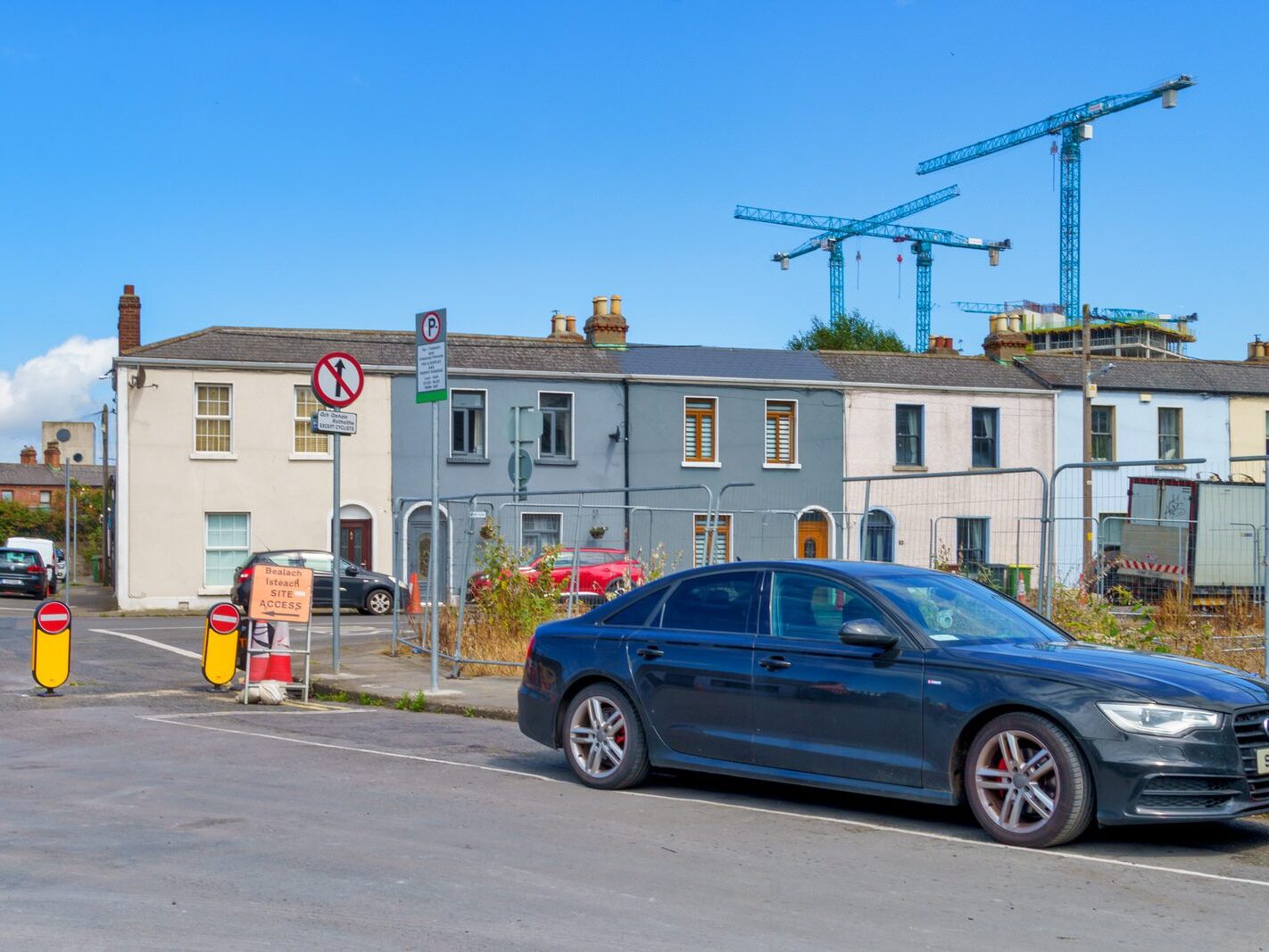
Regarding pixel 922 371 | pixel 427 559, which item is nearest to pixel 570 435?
pixel 922 371

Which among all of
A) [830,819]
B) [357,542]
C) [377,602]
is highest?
[357,542]

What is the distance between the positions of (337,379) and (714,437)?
23.4 meters

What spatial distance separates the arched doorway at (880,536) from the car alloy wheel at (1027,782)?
7.74 m

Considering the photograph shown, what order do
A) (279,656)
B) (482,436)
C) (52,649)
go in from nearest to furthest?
(52,649), (279,656), (482,436)

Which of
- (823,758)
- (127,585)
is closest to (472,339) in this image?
(127,585)

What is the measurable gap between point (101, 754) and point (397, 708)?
150 inches

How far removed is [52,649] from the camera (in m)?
14.6

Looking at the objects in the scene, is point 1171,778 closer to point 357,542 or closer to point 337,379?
point 337,379

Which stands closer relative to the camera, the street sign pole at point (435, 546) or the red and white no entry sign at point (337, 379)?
the street sign pole at point (435, 546)

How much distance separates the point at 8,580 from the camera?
39531mm

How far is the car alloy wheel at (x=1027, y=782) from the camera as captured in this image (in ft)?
23.5

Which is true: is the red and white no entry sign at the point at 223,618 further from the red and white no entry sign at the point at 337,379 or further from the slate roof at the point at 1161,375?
the slate roof at the point at 1161,375

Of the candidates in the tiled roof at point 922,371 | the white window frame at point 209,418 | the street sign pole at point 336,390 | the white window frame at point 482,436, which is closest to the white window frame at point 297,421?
the white window frame at point 209,418

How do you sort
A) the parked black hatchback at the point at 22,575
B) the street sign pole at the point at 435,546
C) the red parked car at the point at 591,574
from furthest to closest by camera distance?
1. the parked black hatchback at the point at 22,575
2. the red parked car at the point at 591,574
3. the street sign pole at the point at 435,546
